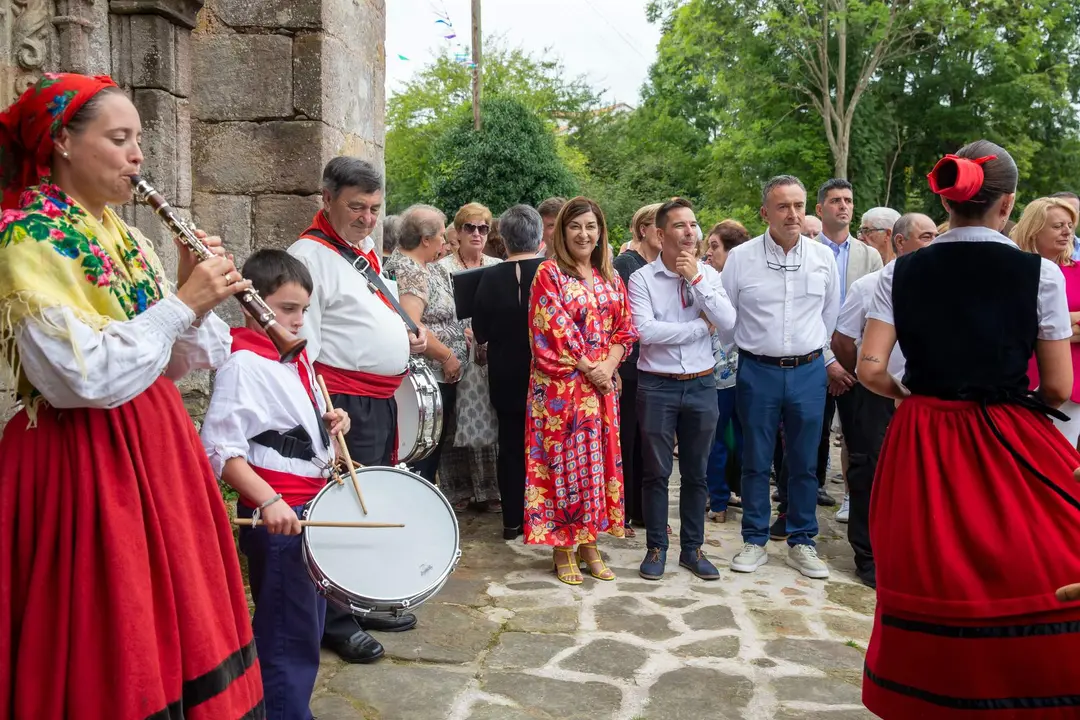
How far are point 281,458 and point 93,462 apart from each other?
856 mm

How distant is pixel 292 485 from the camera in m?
3.11

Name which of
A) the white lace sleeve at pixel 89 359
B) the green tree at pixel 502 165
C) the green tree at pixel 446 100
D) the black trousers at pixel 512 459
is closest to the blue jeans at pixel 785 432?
the black trousers at pixel 512 459

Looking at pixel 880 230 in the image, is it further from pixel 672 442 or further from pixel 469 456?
pixel 469 456

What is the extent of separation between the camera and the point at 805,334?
5.59m

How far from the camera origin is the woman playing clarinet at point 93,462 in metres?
2.19

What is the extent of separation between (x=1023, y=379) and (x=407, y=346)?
2.34m

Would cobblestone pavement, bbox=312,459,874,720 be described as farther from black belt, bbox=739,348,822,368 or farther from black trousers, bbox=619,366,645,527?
black belt, bbox=739,348,822,368

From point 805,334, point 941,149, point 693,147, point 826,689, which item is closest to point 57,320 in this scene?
point 826,689

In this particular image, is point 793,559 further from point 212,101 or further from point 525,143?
point 525,143

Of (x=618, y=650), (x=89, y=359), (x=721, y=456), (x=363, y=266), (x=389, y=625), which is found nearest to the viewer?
(x=89, y=359)

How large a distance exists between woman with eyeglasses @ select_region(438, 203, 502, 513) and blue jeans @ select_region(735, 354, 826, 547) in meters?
1.98

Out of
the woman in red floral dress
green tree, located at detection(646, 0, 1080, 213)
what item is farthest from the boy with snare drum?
green tree, located at detection(646, 0, 1080, 213)

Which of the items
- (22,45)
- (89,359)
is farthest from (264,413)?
(22,45)

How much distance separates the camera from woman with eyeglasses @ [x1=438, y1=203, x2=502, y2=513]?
680 cm
